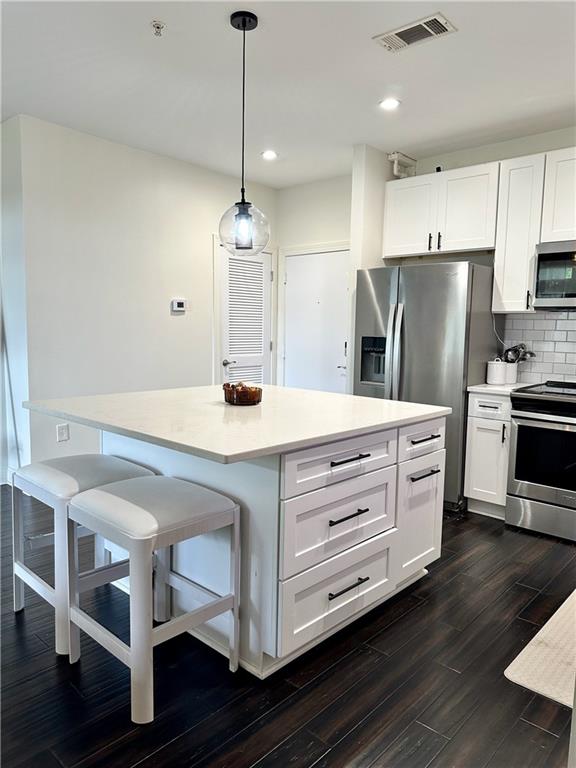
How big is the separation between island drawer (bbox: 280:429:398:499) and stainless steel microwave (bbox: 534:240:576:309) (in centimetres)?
185

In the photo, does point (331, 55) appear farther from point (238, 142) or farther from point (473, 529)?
point (473, 529)

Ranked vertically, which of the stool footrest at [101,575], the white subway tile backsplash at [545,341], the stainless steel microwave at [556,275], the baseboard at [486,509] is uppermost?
the stainless steel microwave at [556,275]

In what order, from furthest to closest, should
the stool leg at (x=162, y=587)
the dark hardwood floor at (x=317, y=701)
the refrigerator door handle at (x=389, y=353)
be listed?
the refrigerator door handle at (x=389, y=353)
the stool leg at (x=162, y=587)
the dark hardwood floor at (x=317, y=701)

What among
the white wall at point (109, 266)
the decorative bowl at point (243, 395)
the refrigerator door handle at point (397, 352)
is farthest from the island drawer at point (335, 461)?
the white wall at point (109, 266)

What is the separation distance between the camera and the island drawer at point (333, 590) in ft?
6.06

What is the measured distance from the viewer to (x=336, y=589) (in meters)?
2.06

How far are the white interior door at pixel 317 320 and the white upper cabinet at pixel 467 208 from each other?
3.88 feet

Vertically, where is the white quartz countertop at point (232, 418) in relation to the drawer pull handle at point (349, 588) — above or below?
above

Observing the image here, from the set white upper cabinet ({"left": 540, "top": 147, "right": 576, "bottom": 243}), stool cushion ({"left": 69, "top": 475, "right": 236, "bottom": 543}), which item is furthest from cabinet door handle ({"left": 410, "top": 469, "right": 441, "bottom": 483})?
white upper cabinet ({"left": 540, "top": 147, "right": 576, "bottom": 243})

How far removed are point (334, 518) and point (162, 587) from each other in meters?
0.83

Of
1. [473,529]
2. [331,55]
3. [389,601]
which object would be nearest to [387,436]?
[389,601]

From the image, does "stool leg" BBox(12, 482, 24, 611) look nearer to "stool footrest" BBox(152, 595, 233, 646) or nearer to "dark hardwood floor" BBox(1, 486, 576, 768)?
"dark hardwood floor" BBox(1, 486, 576, 768)

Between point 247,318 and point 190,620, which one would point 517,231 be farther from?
point 190,620

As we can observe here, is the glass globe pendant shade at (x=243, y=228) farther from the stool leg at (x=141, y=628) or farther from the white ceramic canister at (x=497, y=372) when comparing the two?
the white ceramic canister at (x=497, y=372)
